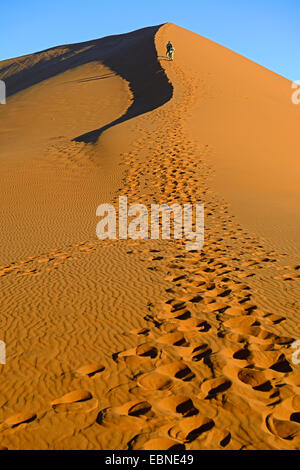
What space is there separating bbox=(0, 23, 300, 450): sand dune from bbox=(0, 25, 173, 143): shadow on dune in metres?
3.77

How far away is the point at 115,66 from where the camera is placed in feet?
98.6

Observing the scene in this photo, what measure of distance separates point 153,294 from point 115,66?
95.5ft

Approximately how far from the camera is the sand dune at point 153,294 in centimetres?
286

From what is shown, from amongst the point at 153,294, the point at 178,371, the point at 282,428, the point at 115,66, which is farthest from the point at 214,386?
the point at 115,66

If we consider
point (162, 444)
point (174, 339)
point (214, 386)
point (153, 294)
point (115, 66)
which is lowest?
point (162, 444)

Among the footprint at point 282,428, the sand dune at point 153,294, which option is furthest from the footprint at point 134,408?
the footprint at point 282,428

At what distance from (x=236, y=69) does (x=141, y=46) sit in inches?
352

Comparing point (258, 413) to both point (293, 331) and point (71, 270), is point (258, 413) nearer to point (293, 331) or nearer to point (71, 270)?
point (293, 331)

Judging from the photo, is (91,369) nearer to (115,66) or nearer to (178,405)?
(178,405)

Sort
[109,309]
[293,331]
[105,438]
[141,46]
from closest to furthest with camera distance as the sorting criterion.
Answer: [105,438], [293,331], [109,309], [141,46]

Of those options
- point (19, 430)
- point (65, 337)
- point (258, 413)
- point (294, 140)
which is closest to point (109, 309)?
point (65, 337)

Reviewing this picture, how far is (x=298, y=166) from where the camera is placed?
1439cm

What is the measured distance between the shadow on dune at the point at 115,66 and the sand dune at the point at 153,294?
12.4 ft

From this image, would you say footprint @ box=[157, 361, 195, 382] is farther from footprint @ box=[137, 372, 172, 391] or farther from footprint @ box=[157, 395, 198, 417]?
footprint @ box=[157, 395, 198, 417]
